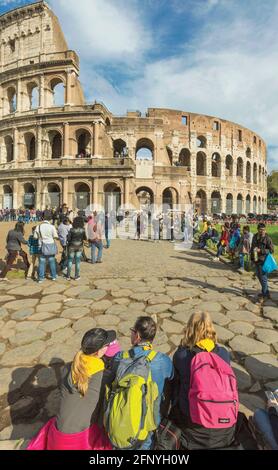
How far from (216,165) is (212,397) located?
39.1m

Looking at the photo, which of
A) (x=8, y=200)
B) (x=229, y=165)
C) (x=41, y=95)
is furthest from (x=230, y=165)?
(x=8, y=200)

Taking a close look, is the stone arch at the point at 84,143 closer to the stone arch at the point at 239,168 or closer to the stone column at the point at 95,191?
the stone column at the point at 95,191

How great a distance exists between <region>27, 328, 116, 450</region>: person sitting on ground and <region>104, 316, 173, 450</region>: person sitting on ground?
117 millimetres

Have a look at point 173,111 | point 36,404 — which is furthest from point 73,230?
point 173,111

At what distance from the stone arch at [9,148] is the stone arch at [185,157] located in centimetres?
2139

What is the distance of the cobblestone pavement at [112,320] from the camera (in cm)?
251

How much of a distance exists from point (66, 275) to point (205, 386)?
18.8ft

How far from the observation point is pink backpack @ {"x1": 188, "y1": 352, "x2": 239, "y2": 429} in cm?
168

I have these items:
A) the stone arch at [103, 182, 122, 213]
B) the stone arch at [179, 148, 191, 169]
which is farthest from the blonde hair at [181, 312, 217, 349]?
the stone arch at [179, 148, 191, 169]

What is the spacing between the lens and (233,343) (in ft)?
11.4

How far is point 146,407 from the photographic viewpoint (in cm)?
161

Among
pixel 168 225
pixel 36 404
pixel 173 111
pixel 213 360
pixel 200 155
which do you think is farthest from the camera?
pixel 200 155

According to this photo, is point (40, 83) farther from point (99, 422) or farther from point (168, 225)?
point (99, 422)

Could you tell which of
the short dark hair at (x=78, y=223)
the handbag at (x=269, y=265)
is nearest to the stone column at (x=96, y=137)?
the short dark hair at (x=78, y=223)
